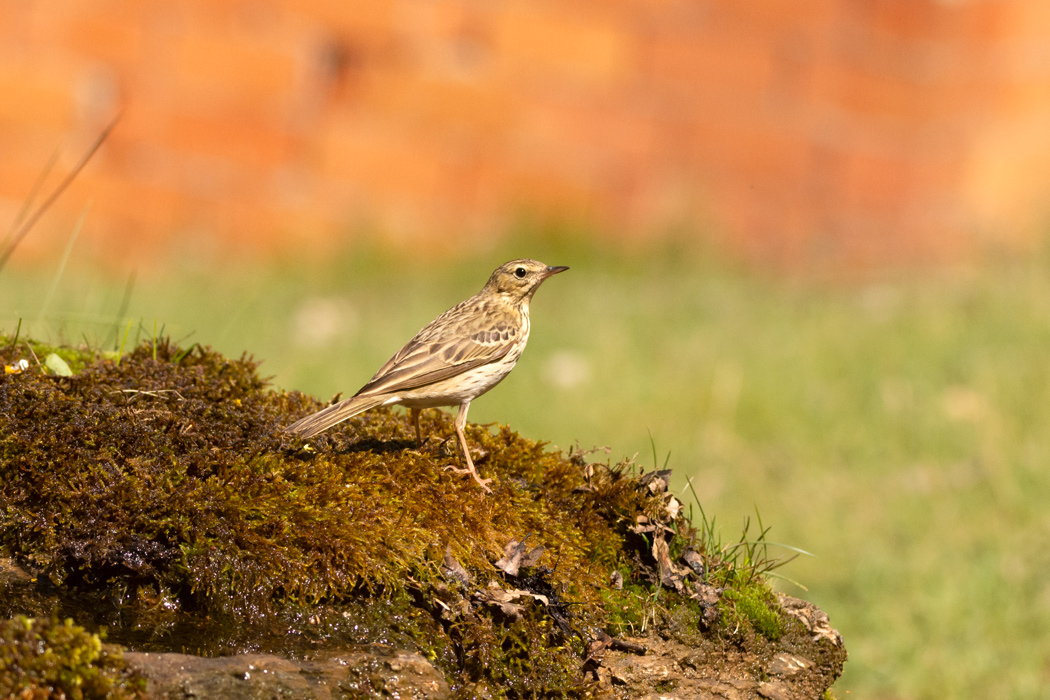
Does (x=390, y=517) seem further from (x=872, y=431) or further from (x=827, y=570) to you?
(x=872, y=431)

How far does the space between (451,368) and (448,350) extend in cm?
12

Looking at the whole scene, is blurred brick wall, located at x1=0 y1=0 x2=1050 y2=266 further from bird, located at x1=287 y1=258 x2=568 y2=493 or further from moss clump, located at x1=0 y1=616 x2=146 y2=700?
moss clump, located at x1=0 y1=616 x2=146 y2=700

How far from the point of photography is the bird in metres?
3.63

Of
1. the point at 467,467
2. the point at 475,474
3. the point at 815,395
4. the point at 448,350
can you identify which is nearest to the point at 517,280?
the point at 448,350

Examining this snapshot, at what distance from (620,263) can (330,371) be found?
516cm

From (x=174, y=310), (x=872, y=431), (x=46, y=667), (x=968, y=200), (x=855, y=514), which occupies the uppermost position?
(x=968, y=200)

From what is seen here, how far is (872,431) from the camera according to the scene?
27.3ft

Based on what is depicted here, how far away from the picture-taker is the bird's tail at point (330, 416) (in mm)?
3514

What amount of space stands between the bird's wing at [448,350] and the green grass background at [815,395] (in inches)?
43.8

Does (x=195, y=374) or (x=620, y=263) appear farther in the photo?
→ (x=620, y=263)

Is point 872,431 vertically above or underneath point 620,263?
underneath

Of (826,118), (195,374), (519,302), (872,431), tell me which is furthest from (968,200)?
(195,374)

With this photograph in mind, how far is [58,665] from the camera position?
8.04ft

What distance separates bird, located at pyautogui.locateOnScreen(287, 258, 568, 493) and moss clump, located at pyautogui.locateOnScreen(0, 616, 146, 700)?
3.58 ft
